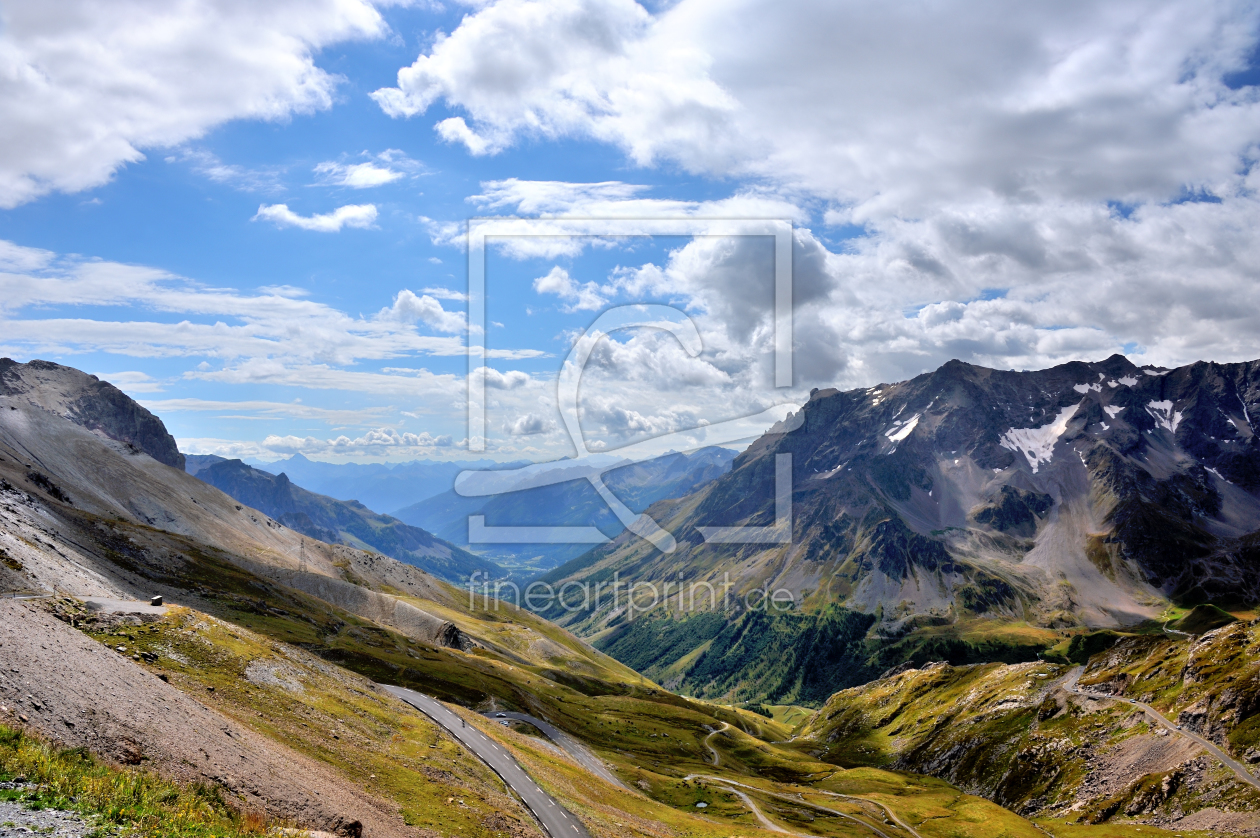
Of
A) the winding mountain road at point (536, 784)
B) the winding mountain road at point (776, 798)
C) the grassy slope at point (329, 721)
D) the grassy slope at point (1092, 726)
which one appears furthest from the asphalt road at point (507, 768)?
the grassy slope at point (1092, 726)

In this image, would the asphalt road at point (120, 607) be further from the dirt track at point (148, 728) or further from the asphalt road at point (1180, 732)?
the asphalt road at point (1180, 732)

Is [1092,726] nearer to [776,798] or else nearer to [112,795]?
[776,798]

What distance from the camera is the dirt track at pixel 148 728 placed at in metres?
35.1

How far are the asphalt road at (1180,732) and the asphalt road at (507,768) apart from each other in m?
97.6

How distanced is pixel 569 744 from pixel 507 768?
146 ft

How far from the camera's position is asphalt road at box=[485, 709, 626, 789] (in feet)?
328

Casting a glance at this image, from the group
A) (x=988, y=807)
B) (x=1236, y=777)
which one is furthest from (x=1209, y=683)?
(x=988, y=807)

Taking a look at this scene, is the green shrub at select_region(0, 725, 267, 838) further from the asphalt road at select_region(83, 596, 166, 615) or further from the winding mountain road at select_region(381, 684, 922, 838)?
the asphalt road at select_region(83, 596, 166, 615)

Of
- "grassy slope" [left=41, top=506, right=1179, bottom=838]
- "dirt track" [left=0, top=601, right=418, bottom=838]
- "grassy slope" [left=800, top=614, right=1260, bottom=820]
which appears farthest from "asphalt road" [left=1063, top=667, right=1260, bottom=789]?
"dirt track" [left=0, top=601, right=418, bottom=838]

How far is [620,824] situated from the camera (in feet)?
223

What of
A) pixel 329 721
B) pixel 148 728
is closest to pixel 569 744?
pixel 329 721

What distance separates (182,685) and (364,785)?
16716mm

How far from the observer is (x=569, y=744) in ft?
367

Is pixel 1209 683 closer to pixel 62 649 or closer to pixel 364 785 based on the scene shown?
pixel 364 785
